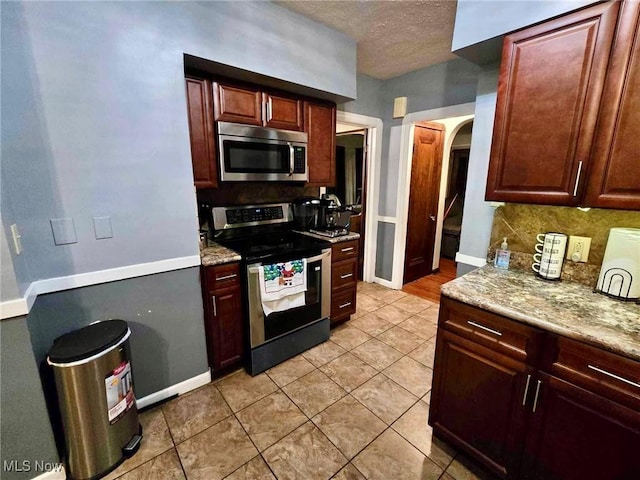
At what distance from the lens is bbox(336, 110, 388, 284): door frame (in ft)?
10.8

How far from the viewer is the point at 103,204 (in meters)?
1.52

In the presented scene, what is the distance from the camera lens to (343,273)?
2725mm

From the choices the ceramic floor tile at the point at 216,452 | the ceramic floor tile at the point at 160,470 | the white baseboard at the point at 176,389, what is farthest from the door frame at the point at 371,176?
the ceramic floor tile at the point at 160,470

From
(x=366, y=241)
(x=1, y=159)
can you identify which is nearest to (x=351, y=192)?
(x=366, y=241)

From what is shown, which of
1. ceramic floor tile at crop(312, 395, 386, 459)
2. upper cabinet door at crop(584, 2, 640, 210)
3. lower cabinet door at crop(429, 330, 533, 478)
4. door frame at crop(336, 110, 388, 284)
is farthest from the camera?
door frame at crop(336, 110, 388, 284)

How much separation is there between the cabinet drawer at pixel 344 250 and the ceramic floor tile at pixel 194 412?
4.61ft

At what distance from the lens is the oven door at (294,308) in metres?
2.04

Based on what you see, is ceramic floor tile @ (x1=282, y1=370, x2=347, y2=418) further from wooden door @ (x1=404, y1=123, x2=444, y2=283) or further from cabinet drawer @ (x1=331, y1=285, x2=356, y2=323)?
wooden door @ (x1=404, y1=123, x2=444, y2=283)

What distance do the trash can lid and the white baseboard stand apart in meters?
0.63

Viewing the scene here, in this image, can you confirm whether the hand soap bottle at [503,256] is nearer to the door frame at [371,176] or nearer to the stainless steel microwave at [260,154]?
the stainless steel microwave at [260,154]

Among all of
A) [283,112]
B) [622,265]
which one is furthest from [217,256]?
[622,265]

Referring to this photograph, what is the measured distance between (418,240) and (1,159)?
3927mm

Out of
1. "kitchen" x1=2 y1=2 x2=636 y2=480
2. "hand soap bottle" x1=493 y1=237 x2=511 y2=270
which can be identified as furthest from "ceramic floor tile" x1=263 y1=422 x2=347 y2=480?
"hand soap bottle" x1=493 y1=237 x2=511 y2=270

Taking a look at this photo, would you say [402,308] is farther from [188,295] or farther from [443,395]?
[188,295]
